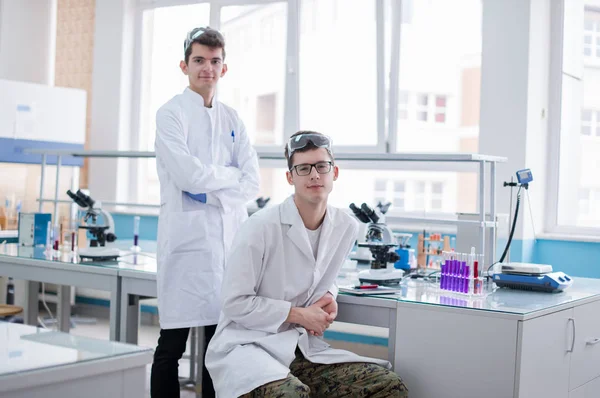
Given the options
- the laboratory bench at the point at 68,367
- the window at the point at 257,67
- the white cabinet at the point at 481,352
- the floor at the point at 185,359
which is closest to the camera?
the laboratory bench at the point at 68,367

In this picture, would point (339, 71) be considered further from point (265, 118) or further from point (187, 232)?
point (187, 232)

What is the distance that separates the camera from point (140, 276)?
3.03m

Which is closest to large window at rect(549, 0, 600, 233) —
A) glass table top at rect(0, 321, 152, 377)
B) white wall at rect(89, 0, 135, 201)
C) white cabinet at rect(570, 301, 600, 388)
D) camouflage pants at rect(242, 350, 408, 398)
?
white cabinet at rect(570, 301, 600, 388)

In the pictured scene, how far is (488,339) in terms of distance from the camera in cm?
224

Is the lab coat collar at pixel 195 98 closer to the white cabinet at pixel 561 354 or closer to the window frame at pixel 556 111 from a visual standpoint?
the white cabinet at pixel 561 354

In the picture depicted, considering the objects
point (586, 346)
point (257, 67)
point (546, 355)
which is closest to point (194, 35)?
point (546, 355)

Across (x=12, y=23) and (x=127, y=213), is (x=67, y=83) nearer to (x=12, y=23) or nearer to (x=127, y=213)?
(x=12, y=23)

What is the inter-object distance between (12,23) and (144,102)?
1.16 meters

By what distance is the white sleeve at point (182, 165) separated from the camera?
2672 millimetres

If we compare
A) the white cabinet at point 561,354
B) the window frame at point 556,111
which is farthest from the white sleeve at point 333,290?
the window frame at point 556,111

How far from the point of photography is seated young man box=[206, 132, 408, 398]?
2.28 metres

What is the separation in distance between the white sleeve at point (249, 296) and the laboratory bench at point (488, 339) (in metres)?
0.36

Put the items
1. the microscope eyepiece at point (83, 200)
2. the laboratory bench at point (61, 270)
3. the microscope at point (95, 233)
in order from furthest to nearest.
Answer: the microscope eyepiece at point (83, 200), the microscope at point (95, 233), the laboratory bench at point (61, 270)

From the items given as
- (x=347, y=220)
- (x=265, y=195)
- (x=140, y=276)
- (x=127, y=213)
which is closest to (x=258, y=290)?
(x=347, y=220)
